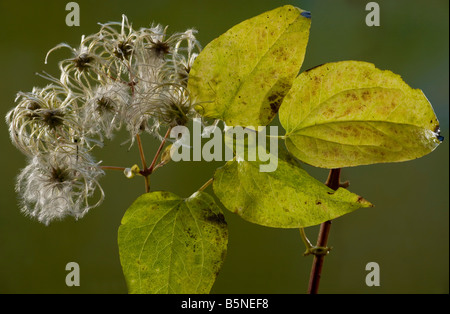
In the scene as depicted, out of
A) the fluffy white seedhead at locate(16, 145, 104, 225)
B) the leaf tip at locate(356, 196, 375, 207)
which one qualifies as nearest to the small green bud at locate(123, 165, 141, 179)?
the fluffy white seedhead at locate(16, 145, 104, 225)

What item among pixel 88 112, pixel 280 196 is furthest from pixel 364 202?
pixel 88 112

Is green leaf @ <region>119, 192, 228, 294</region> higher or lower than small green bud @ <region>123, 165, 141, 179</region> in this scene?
lower

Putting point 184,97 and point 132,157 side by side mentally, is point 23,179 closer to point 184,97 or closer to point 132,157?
point 184,97

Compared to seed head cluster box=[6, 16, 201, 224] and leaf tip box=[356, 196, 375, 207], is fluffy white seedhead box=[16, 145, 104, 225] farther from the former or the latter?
leaf tip box=[356, 196, 375, 207]

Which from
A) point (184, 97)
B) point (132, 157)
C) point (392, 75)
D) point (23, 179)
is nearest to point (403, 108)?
point (392, 75)

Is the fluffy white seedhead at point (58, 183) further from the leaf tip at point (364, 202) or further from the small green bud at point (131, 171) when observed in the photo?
the leaf tip at point (364, 202)

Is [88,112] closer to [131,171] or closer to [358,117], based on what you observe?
[131,171]
